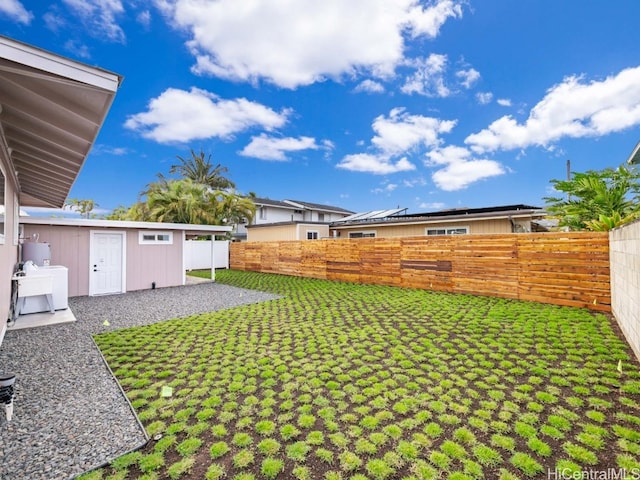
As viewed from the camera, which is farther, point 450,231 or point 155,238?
point 450,231

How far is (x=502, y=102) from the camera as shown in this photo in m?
20.2

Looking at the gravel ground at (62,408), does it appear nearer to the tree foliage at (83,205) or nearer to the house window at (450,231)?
the house window at (450,231)

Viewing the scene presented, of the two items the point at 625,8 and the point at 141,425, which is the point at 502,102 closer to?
the point at 625,8

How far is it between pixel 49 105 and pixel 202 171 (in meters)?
27.0

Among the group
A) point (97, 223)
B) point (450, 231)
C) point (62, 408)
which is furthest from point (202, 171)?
point (62, 408)

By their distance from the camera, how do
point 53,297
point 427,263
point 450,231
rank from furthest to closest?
point 450,231
point 427,263
point 53,297

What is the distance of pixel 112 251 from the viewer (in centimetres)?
1049

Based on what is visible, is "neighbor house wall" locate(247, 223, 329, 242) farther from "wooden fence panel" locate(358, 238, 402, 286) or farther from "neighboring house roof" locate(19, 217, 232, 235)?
"wooden fence panel" locate(358, 238, 402, 286)

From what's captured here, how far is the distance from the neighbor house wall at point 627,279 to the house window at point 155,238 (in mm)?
13098

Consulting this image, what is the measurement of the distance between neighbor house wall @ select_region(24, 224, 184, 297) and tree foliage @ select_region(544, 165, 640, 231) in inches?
532

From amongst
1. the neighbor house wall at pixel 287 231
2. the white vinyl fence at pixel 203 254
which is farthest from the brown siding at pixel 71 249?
the neighbor house wall at pixel 287 231

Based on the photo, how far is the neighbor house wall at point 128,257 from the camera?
9.41 m

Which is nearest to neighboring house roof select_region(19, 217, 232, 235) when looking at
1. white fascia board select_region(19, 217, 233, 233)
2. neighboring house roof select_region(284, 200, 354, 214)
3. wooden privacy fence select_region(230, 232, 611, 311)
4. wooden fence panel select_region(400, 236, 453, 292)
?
white fascia board select_region(19, 217, 233, 233)

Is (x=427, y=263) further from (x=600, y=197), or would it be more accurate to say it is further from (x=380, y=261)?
(x=600, y=197)
